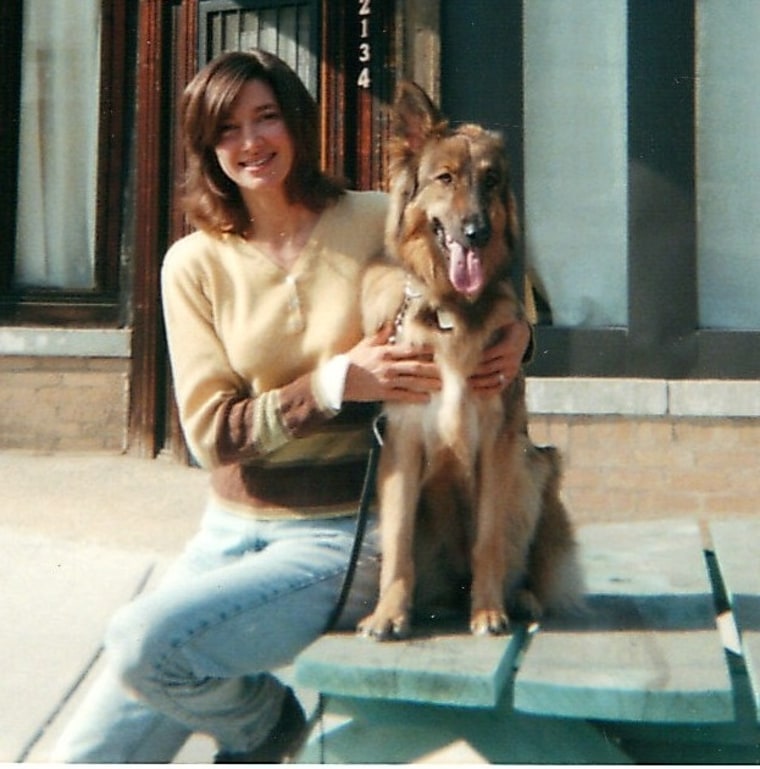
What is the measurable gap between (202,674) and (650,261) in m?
3.55

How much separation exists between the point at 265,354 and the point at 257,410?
158 millimetres

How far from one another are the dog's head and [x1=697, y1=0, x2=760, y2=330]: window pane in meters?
2.96

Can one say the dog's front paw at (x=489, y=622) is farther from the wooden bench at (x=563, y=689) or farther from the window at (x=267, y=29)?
the window at (x=267, y=29)

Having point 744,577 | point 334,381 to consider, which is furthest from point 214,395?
point 744,577

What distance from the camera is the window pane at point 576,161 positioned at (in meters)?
5.32

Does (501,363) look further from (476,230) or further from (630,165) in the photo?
(630,165)

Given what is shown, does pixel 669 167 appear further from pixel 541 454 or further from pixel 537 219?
pixel 541 454

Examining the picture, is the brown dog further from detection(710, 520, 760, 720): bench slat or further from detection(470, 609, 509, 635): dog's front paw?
detection(710, 520, 760, 720): bench slat

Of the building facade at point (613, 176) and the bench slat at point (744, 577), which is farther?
the building facade at point (613, 176)

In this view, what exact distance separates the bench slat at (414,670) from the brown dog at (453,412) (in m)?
0.17

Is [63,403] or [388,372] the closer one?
[388,372]

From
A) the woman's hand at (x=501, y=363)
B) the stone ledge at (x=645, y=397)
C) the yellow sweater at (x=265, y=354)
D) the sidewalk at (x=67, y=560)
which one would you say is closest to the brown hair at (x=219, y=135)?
the yellow sweater at (x=265, y=354)

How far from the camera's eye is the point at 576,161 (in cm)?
536

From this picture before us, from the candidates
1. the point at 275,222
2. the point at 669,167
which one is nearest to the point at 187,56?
the point at 669,167
